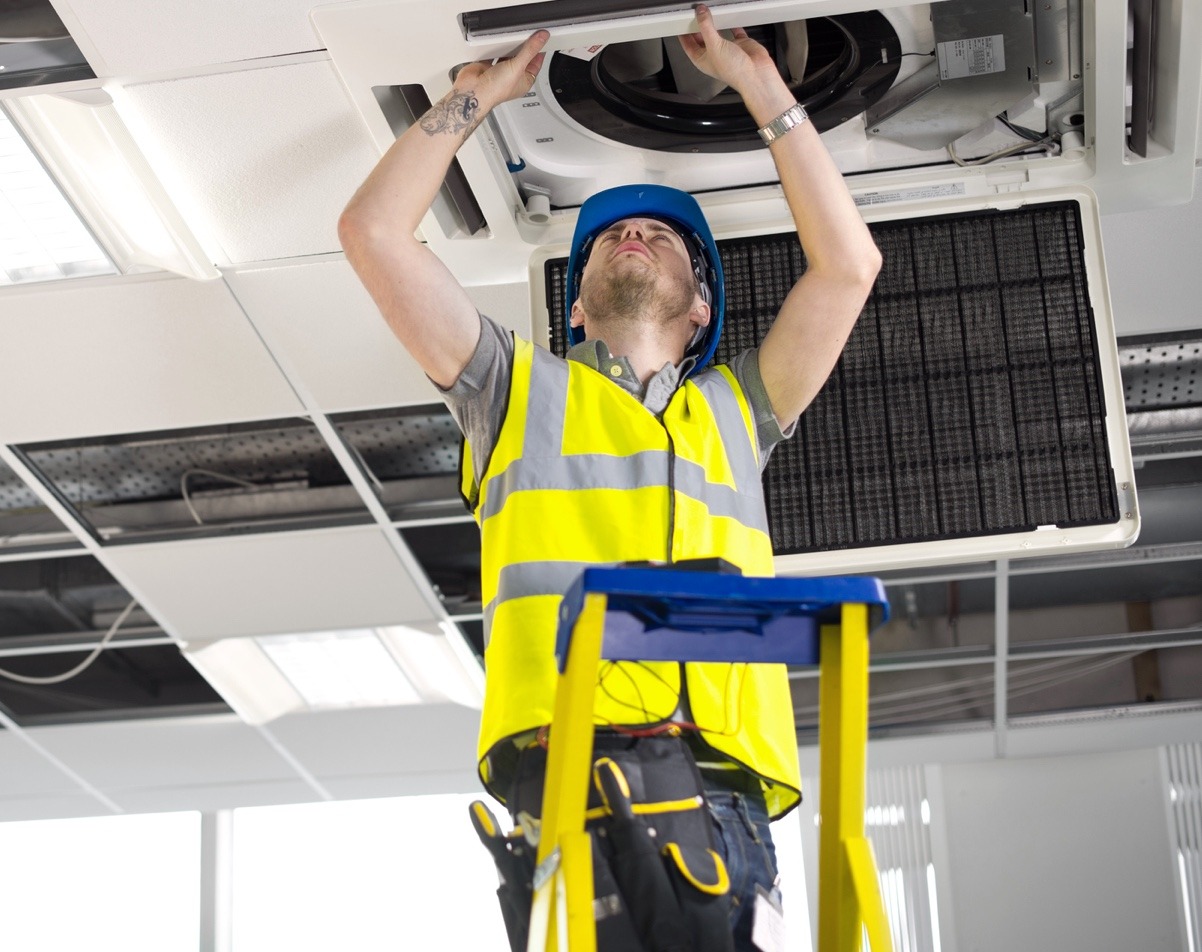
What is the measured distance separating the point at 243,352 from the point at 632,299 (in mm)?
1387

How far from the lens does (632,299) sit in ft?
6.81

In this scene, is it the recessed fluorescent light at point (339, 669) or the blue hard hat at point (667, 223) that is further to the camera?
the recessed fluorescent light at point (339, 669)

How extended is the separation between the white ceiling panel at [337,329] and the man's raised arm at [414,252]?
929mm

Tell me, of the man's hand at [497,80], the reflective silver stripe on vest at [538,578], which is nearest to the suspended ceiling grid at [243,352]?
the man's hand at [497,80]

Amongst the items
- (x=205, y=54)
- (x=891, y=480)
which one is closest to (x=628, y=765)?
(x=891, y=480)

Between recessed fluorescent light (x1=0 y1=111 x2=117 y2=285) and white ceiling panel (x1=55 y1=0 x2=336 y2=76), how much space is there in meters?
0.33

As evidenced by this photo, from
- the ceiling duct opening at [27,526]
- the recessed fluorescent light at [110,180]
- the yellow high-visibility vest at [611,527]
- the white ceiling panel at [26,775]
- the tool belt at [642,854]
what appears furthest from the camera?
the white ceiling panel at [26,775]

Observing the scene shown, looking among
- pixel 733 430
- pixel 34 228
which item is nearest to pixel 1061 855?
pixel 733 430

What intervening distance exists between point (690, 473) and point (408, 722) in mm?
3051

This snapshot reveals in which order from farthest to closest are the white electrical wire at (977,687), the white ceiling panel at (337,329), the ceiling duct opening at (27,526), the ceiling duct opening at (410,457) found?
1. the white electrical wire at (977,687)
2. the ceiling duct opening at (27,526)
3. the ceiling duct opening at (410,457)
4. the white ceiling panel at (337,329)

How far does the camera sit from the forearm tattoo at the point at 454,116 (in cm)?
197

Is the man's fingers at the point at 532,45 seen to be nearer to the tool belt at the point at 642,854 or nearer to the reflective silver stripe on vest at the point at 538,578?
the reflective silver stripe on vest at the point at 538,578

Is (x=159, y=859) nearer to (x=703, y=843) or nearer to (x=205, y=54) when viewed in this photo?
(x=205, y=54)

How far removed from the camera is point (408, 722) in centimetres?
→ 461
